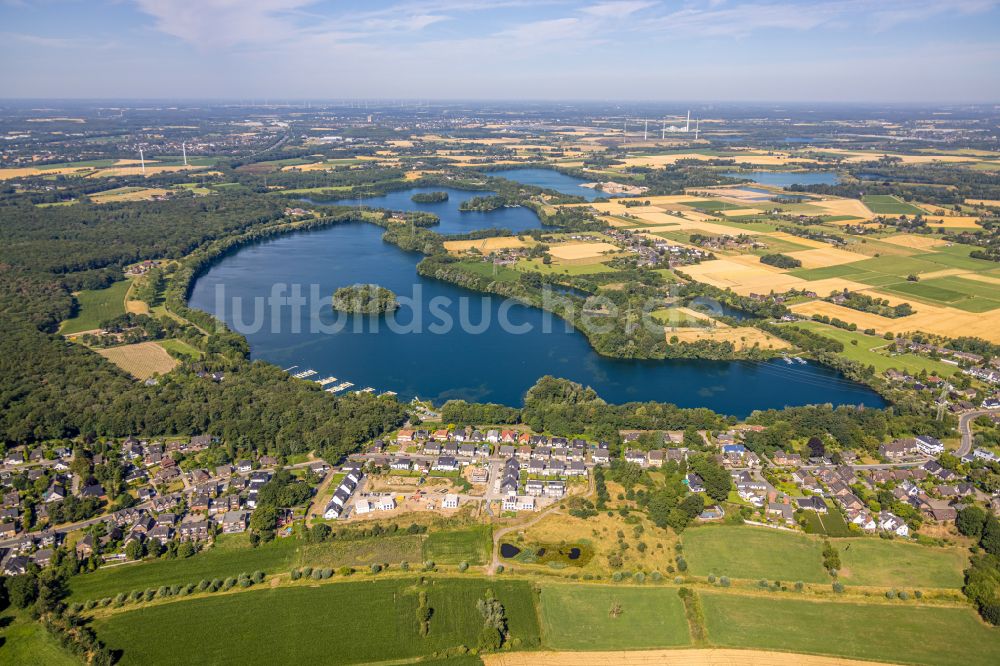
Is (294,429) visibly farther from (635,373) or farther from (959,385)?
(959,385)

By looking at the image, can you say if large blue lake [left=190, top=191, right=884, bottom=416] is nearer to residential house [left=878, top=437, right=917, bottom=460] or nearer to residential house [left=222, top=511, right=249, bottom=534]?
residential house [left=878, top=437, right=917, bottom=460]

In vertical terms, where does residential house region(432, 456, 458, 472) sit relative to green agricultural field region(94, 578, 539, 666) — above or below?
above

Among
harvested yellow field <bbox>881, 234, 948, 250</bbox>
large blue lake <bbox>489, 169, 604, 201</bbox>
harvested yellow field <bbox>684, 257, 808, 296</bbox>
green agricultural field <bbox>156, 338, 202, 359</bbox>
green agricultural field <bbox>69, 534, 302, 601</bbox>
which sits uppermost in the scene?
Answer: large blue lake <bbox>489, 169, 604, 201</bbox>

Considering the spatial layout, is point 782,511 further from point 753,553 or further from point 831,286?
point 831,286

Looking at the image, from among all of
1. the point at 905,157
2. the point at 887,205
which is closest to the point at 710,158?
the point at 905,157

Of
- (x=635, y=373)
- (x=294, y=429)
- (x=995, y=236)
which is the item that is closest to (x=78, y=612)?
(x=294, y=429)

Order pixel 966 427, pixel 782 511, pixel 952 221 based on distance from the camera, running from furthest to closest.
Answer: pixel 952 221 < pixel 966 427 < pixel 782 511

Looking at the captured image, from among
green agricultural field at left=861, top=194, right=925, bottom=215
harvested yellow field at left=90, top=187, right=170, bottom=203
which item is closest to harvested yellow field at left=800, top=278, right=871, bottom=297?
green agricultural field at left=861, top=194, right=925, bottom=215
